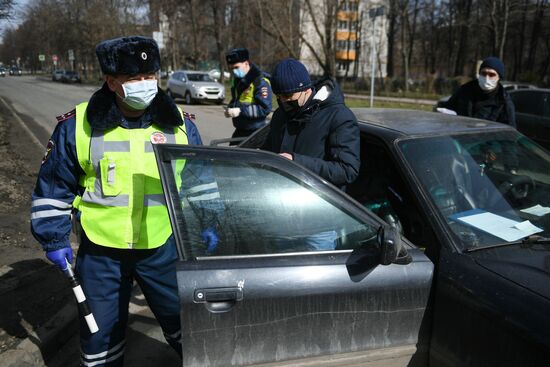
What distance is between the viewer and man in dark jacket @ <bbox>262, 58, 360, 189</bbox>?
238 centimetres

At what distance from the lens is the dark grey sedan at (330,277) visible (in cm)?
168

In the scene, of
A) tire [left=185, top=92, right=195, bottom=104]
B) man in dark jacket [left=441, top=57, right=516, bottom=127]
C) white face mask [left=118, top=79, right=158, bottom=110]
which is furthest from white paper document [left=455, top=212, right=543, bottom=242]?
tire [left=185, top=92, right=195, bottom=104]

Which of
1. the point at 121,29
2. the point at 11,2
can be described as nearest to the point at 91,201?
the point at 11,2

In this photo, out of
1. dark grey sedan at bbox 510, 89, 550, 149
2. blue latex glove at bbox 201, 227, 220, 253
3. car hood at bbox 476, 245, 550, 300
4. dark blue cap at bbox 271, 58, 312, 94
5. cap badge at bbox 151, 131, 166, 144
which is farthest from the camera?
dark grey sedan at bbox 510, 89, 550, 149

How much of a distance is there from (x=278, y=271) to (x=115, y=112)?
1032mm

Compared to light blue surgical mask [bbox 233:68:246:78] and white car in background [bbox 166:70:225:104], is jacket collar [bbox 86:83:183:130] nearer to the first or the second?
light blue surgical mask [bbox 233:68:246:78]

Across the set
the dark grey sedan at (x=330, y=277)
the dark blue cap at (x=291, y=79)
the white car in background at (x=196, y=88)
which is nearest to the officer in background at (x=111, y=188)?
the dark grey sedan at (x=330, y=277)

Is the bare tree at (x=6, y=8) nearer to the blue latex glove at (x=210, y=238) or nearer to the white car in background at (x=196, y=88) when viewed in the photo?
the blue latex glove at (x=210, y=238)

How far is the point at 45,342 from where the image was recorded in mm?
2932

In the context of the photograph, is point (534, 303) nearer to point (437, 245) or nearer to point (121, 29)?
point (437, 245)

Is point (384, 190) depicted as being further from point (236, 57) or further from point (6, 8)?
point (6, 8)

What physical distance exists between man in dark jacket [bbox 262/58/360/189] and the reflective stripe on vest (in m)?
0.72

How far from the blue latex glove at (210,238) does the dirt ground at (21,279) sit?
5.99 feet

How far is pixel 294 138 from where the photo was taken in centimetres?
257
